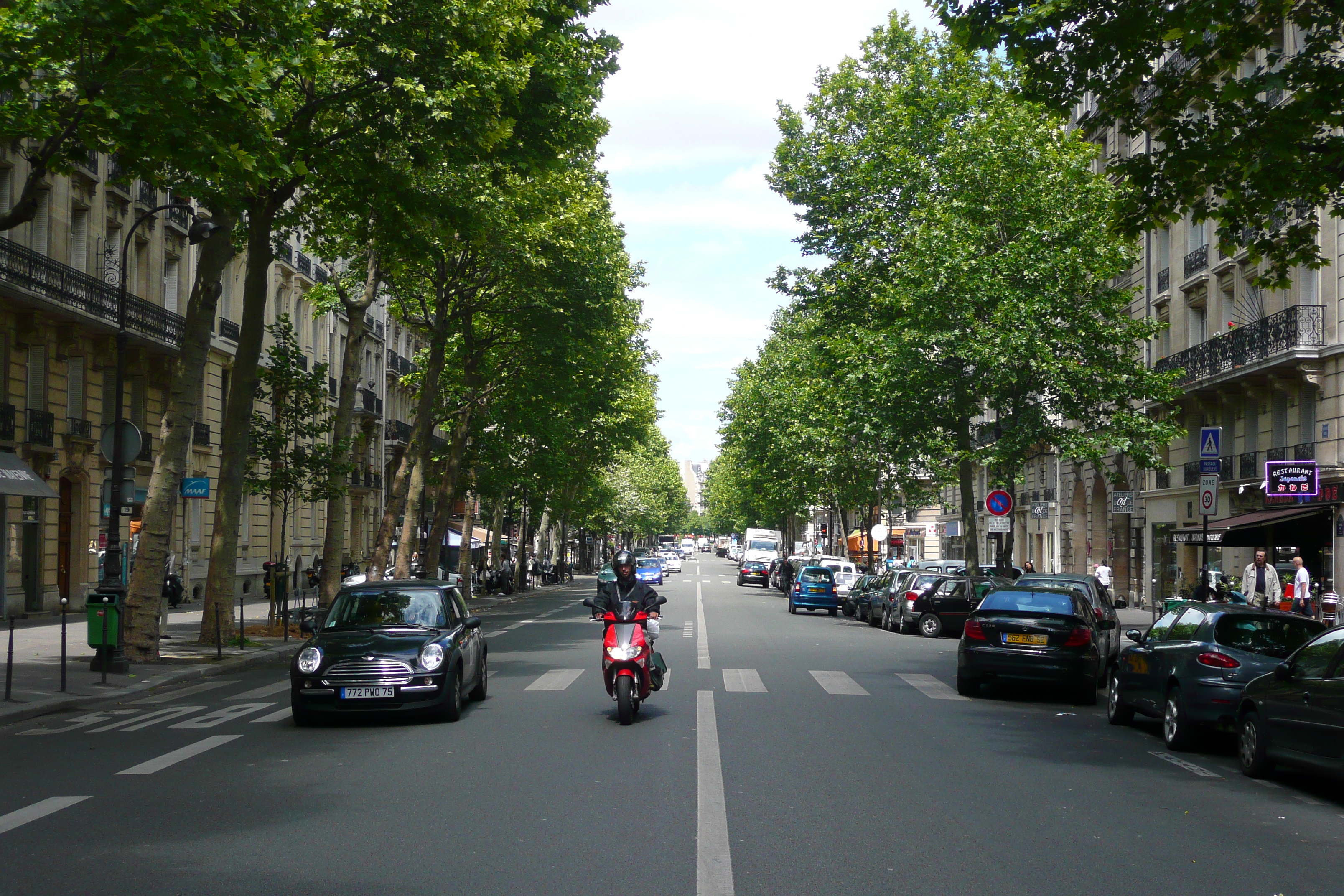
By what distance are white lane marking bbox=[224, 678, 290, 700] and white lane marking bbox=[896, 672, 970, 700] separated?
797 cm

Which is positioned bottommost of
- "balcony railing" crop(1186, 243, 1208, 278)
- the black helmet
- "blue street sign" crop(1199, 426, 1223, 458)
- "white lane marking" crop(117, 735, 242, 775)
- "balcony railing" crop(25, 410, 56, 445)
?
"white lane marking" crop(117, 735, 242, 775)

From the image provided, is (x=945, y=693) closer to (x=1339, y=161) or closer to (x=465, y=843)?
(x=1339, y=161)

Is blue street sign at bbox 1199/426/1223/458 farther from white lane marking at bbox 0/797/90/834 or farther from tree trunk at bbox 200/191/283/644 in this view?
white lane marking at bbox 0/797/90/834

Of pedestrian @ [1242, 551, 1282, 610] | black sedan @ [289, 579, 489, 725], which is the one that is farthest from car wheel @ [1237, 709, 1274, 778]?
pedestrian @ [1242, 551, 1282, 610]

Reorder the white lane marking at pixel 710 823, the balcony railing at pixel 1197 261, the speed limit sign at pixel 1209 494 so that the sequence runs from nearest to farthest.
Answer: the white lane marking at pixel 710 823, the speed limit sign at pixel 1209 494, the balcony railing at pixel 1197 261

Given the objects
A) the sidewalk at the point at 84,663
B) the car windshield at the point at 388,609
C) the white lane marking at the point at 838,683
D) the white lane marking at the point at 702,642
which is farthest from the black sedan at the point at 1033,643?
the sidewalk at the point at 84,663

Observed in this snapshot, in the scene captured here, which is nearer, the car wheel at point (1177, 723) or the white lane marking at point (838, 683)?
the car wheel at point (1177, 723)

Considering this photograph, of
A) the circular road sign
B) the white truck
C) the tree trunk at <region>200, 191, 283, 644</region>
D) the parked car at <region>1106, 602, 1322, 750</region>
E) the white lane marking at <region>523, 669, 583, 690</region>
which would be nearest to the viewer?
the parked car at <region>1106, 602, 1322, 750</region>

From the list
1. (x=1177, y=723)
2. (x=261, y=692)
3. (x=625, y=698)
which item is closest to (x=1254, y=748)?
(x=1177, y=723)

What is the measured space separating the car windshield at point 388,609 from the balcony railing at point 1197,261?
31.3 meters

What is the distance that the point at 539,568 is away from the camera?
7175 cm

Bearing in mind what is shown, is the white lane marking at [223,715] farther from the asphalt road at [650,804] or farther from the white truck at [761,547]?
the white truck at [761,547]

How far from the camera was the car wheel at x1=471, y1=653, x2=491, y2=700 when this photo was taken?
15.0 meters

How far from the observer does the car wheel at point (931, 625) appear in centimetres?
3092
